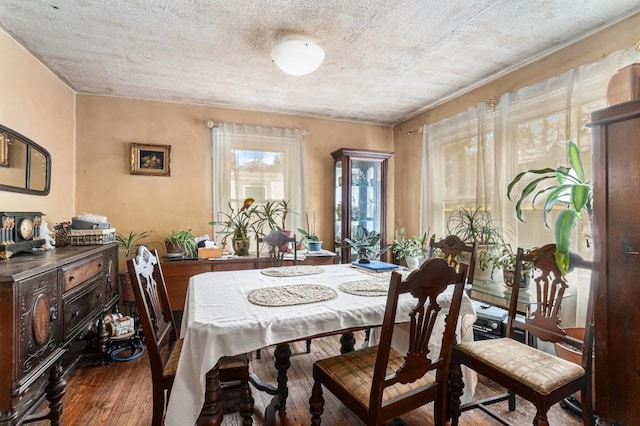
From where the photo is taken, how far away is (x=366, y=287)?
181 cm

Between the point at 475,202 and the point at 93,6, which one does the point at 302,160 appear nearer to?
the point at 475,202

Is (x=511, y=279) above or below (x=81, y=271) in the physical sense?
below

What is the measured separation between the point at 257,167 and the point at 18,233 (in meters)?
2.25

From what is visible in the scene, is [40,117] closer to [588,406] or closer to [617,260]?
[617,260]

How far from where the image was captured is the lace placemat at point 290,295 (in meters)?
1.53

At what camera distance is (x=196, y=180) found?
3.59m

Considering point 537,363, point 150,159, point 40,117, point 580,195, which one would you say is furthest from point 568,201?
point 40,117

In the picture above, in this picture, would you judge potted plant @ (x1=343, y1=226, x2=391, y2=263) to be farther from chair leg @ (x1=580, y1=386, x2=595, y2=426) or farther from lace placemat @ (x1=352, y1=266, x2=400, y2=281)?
chair leg @ (x1=580, y1=386, x2=595, y2=426)

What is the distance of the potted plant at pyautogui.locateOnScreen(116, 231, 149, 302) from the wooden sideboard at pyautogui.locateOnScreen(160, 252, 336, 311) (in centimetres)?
33

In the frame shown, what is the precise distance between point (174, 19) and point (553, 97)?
2685 mm

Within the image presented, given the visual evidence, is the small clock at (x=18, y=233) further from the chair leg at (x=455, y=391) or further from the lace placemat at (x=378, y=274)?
the chair leg at (x=455, y=391)

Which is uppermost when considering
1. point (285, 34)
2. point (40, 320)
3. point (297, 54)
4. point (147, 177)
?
point (285, 34)

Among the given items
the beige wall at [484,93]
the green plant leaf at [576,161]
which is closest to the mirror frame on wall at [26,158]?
the green plant leaf at [576,161]

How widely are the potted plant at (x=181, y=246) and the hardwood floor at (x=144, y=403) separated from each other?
1.04 metres
